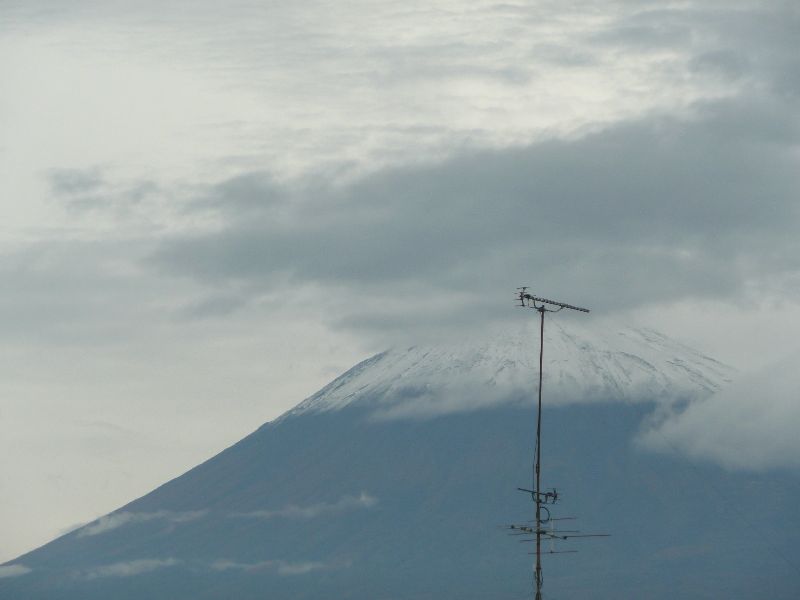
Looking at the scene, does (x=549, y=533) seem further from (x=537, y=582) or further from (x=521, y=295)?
(x=521, y=295)

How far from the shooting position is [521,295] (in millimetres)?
51500

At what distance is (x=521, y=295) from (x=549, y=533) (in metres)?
6.16

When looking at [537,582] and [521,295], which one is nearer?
[537,582]

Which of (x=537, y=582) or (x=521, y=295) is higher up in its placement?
(x=521, y=295)

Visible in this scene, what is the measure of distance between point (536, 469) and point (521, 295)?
445 centimetres

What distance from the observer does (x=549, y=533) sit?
48.7 metres

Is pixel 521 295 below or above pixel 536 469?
above

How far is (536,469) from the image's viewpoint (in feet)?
163

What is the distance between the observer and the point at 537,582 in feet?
158

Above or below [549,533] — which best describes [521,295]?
above

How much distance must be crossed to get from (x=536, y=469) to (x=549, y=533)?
1741mm

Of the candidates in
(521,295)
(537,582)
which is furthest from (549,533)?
(521,295)
